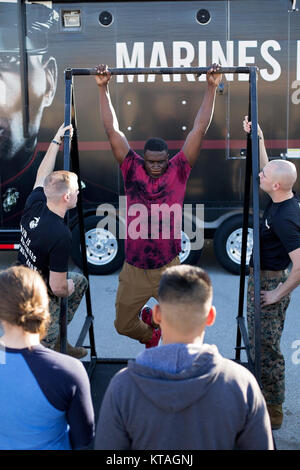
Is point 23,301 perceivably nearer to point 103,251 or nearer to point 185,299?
point 185,299

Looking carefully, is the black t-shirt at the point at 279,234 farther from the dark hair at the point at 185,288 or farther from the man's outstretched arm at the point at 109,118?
the dark hair at the point at 185,288

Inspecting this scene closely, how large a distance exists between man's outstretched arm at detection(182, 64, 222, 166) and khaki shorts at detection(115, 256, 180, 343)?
782 millimetres

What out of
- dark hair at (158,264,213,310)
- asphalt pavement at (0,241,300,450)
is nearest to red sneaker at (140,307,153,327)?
asphalt pavement at (0,241,300,450)

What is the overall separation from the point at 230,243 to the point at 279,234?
371cm

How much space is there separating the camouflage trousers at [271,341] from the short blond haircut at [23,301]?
1.85 meters

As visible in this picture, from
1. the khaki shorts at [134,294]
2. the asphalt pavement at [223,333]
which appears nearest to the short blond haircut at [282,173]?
the khaki shorts at [134,294]

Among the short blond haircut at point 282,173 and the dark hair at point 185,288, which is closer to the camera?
the dark hair at point 185,288

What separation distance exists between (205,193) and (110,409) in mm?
5306

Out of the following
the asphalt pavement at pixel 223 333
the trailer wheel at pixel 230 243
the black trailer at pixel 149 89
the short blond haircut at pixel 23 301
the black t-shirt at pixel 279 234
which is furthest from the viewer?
the trailer wheel at pixel 230 243

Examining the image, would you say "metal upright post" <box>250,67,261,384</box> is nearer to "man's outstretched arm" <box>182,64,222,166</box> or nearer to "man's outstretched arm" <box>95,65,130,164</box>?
"man's outstretched arm" <box>182,64,222,166</box>

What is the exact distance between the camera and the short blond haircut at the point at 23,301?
6.10 feet

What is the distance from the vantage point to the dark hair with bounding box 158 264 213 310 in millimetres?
1749

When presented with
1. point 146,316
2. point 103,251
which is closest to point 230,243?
point 103,251

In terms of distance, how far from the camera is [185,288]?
1762mm
